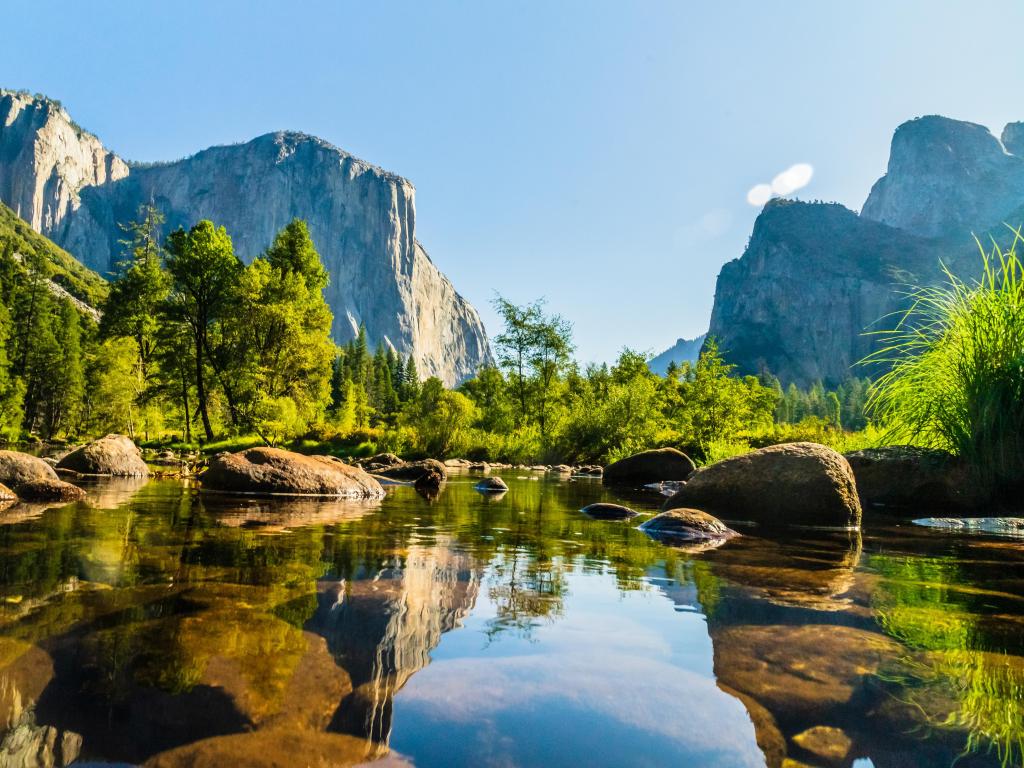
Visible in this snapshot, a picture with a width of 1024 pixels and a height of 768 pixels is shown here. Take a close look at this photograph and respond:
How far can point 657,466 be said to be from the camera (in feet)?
67.3

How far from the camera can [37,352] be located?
50.8 metres

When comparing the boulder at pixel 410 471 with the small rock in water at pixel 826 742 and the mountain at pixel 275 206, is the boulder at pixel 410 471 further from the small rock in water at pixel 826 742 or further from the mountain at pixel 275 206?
the mountain at pixel 275 206

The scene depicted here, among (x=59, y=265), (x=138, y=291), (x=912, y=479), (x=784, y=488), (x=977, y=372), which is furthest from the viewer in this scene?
(x=59, y=265)

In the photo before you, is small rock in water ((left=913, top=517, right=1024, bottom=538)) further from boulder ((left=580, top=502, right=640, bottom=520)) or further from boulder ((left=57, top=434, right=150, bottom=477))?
boulder ((left=57, top=434, right=150, bottom=477))

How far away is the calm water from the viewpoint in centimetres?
183

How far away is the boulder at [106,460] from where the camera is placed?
14.9 metres

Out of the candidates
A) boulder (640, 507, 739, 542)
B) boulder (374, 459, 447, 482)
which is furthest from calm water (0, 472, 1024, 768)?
boulder (374, 459, 447, 482)

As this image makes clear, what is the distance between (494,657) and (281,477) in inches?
394

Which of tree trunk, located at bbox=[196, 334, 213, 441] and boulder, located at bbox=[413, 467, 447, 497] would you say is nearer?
boulder, located at bbox=[413, 467, 447, 497]

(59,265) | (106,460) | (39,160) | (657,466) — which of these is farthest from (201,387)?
(39,160)

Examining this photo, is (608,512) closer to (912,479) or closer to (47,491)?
(912,479)

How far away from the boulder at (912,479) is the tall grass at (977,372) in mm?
400

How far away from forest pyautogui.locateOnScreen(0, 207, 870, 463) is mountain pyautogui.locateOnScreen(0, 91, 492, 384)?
455 feet

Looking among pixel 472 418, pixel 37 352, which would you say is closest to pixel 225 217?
pixel 37 352
